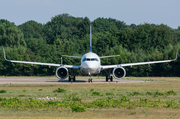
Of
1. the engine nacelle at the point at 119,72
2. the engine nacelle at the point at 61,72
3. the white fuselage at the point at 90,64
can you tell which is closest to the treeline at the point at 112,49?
the engine nacelle at the point at 119,72

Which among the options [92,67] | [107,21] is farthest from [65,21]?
[92,67]

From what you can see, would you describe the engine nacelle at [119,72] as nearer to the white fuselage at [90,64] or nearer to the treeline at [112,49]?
the white fuselage at [90,64]

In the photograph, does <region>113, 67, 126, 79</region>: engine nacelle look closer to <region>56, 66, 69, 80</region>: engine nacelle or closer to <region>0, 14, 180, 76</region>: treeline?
<region>56, 66, 69, 80</region>: engine nacelle

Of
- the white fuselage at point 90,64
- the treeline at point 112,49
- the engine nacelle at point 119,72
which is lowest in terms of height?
the engine nacelle at point 119,72

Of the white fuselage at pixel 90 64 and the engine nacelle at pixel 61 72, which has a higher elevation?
the white fuselage at pixel 90 64

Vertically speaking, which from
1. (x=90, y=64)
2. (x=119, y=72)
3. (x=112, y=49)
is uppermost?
(x=112, y=49)

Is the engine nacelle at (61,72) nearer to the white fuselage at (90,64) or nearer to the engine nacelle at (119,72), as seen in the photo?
the white fuselage at (90,64)

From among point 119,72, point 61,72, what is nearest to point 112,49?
point 119,72

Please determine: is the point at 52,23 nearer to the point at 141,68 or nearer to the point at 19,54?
the point at 19,54

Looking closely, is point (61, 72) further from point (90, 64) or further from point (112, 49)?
point (112, 49)

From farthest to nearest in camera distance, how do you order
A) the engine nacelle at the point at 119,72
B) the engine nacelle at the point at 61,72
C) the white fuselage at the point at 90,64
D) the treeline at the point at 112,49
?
1. the treeline at the point at 112,49
2. the engine nacelle at the point at 119,72
3. the engine nacelle at the point at 61,72
4. the white fuselage at the point at 90,64

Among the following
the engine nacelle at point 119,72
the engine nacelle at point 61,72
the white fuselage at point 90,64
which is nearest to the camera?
the white fuselage at point 90,64

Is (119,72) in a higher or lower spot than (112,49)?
lower

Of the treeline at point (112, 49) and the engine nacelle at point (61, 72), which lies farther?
the treeline at point (112, 49)
